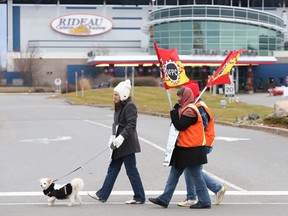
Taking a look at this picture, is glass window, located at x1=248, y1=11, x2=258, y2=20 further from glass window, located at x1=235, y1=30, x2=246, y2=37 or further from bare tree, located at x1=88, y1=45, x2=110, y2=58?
bare tree, located at x1=88, y1=45, x2=110, y2=58

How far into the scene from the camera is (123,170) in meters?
12.3

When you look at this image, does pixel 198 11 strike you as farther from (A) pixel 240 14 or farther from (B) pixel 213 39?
(A) pixel 240 14

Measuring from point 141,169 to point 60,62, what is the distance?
272ft

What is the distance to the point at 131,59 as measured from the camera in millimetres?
78500

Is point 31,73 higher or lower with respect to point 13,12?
lower

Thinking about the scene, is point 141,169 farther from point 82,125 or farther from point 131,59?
point 131,59

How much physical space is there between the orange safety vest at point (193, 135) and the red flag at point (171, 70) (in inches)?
70.6

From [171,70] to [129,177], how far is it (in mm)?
2400

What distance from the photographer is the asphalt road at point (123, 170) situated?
8.39m

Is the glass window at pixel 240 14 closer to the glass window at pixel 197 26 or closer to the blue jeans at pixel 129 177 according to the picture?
the glass window at pixel 197 26

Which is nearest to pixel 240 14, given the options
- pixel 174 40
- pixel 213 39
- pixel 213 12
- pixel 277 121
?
pixel 213 12

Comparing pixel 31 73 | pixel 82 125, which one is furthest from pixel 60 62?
pixel 82 125

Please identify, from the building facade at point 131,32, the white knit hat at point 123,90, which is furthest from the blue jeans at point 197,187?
the building facade at point 131,32

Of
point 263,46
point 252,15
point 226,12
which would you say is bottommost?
point 263,46
